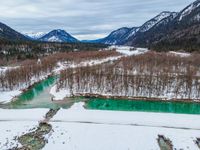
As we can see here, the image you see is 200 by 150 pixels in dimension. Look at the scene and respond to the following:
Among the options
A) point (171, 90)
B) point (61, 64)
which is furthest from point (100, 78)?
point (61, 64)

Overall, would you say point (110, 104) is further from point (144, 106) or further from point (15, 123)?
point (15, 123)

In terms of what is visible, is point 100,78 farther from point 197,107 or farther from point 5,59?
point 5,59

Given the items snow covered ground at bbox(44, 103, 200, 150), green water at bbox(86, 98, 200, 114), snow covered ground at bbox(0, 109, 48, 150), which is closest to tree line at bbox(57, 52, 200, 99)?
green water at bbox(86, 98, 200, 114)

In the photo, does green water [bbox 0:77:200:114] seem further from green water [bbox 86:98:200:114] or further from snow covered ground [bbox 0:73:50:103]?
snow covered ground [bbox 0:73:50:103]

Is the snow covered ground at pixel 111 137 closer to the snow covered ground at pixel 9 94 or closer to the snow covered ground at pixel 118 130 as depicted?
the snow covered ground at pixel 118 130

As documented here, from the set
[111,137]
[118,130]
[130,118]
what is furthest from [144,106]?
[111,137]

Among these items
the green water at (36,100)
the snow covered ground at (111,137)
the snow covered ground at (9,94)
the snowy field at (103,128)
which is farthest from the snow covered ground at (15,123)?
the snow covered ground at (9,94)
